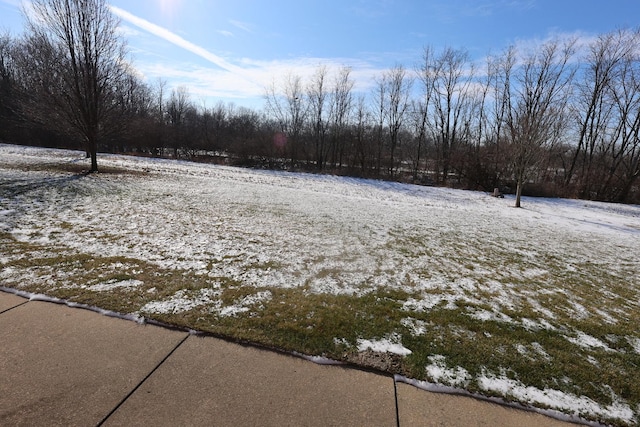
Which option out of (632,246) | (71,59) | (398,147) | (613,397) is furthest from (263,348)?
(398,147)

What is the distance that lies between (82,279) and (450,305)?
513cm

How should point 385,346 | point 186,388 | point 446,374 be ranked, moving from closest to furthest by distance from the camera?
point 186,388, point 446,374, point 385,346

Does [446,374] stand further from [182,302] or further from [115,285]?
[115,285]

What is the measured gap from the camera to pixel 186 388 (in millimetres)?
2234

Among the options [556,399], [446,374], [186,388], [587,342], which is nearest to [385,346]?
[446,374]

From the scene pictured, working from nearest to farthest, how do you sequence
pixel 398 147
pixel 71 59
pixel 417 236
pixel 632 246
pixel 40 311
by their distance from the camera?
pixel 40 311 < pixel 417 236 < pixel 632 246 < pixel 71 59 < pixel 398 147

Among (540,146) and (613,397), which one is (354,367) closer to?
(613,397)

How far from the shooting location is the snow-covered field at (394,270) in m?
2.90

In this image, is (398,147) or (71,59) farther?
(398,147)

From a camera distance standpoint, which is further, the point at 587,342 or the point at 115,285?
the point at 115,285

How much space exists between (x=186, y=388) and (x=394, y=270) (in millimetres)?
3806

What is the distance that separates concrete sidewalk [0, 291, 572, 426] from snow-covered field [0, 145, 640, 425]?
16.6 inches

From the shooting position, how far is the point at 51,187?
31.2 feet

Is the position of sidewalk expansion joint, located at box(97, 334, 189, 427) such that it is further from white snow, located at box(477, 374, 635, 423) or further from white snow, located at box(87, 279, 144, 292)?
white snow, located at box(477, 374, 635, 423)
